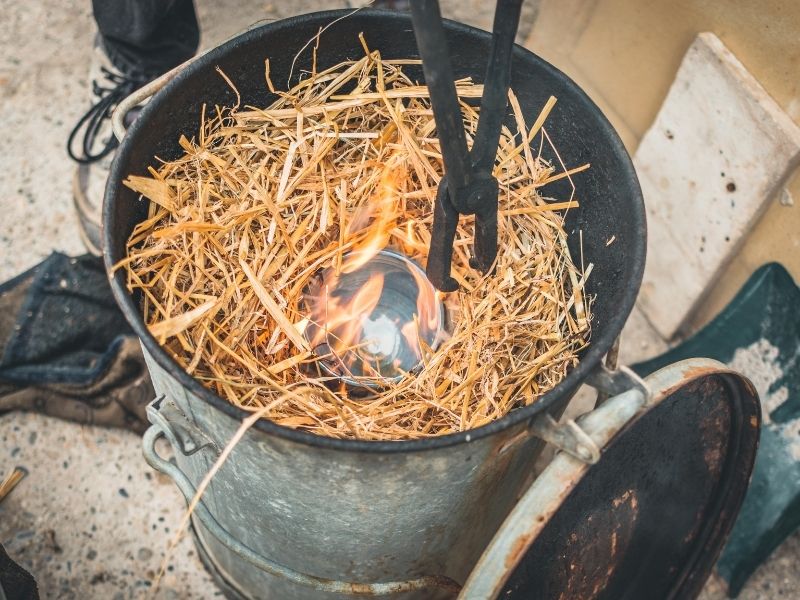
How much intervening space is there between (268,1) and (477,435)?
261 cm

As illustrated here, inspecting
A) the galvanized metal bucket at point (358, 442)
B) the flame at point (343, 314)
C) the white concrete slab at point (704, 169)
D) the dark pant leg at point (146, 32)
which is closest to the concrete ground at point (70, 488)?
the white concrete slab at point (704, 169)

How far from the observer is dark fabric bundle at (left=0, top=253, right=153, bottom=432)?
2.31 meters

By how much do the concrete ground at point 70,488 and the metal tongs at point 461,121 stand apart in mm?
1274

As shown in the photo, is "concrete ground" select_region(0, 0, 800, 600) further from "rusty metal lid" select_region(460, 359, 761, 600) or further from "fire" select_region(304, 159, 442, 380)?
"fire" select_region(304, 159, 442, 380)

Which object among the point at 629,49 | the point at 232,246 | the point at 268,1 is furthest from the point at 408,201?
the point at 268,1

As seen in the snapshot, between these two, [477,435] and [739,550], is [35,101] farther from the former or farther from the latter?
[739,550]

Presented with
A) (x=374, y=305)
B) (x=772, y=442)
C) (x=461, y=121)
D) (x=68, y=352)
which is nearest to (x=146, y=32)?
(x=68, y=352)

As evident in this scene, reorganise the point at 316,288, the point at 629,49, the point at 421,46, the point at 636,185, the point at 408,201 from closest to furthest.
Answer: the point at 421,46 → the point at 636,185 → the point at 316,288 → the point at 408,201 → the point at 629,49

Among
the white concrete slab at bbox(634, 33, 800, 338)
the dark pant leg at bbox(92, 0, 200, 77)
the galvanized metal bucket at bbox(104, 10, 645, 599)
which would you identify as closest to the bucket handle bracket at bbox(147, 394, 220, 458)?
the galvanized metal bucket at bbox(104, 10, 645, 599)

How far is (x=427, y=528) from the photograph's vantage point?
1.52m

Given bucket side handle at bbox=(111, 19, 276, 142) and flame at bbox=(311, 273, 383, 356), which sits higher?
bucket side handle at bbox=(111, 19, 276, 142)

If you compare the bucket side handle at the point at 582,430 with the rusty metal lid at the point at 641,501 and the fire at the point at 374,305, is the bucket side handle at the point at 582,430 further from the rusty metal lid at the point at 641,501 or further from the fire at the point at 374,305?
the fire at the point at 374,305

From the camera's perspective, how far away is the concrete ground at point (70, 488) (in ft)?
7.27

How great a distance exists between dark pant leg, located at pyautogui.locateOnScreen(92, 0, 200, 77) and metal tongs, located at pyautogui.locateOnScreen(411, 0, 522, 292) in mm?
1404
